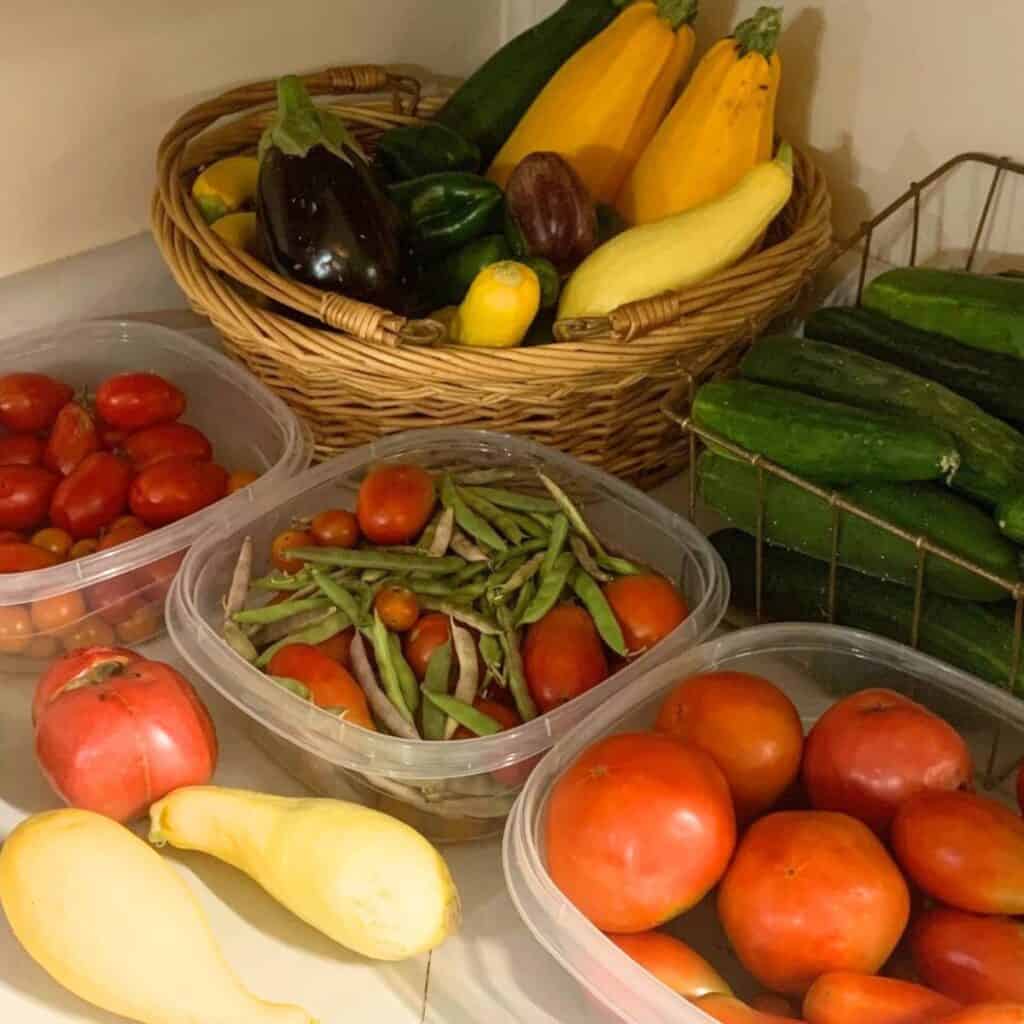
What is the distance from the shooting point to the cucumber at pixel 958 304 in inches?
31.0

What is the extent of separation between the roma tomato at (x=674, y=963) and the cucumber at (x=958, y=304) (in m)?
0.43

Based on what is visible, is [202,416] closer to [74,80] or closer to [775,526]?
[74,80]

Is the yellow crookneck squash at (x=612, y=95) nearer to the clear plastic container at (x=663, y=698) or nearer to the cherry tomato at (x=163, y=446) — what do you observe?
the cherry tomato at (x=163, y=446)

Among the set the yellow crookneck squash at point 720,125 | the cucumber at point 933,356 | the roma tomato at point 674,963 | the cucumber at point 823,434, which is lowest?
the roma tomato at point 674,963

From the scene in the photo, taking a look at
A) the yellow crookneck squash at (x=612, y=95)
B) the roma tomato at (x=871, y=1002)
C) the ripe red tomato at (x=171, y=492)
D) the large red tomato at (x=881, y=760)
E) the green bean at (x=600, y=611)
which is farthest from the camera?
the yellow crookneck squash at (x=612, y=95)

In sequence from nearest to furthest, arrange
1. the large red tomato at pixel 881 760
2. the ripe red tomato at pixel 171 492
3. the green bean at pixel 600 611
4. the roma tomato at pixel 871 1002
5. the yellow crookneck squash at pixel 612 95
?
1. the roma tomato at pixel 871 1002
2. the large red tomato at pixel 881 760
3. the green bean at pixel 600 611
4. the ripe red tomato at pixel 171 492
5. the yellow crookneck squash at pixel 612 95

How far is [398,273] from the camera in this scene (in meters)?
0.89

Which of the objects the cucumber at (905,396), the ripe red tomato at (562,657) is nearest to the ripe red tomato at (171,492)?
the ripe red tomato at (562,657)

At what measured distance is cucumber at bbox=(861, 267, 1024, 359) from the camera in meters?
0.79

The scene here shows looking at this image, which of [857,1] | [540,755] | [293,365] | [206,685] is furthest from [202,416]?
[857,1]

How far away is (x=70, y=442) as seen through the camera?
2.95ft

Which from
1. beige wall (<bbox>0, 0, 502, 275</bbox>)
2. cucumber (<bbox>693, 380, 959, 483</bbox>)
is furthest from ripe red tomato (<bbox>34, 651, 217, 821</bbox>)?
beige wall (<bbox>0, 0, 502, 275</bbox>)

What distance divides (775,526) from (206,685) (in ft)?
1.20

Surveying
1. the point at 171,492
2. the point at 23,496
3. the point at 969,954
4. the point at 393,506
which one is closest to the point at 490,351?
the point at 393,506
